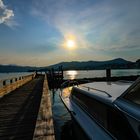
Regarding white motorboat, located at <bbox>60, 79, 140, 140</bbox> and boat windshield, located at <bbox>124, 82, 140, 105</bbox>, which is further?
boat windshield, located at <bbox>124, 82, 140, 105</bbox>

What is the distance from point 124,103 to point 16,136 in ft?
12.4

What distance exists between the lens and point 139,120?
321 cm

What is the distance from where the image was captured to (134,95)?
153 inches

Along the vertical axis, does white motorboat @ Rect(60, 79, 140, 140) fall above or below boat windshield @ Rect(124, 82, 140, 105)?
below

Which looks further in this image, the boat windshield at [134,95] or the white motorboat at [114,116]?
the boat windshield at [134,95]

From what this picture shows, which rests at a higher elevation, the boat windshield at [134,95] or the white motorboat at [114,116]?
the boat windshield at [134,95]

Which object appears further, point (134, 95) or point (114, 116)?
point (114, 116)

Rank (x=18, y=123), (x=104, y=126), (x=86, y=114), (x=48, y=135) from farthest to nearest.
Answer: (x=18, y=123) < (x=86, y=114) < (x=104, y=126) < (x=48, y=135)

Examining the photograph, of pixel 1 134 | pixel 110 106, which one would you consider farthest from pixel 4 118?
pixel 110 106

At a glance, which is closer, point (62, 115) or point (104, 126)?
point (104, 126)

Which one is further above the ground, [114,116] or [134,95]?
[134,95]

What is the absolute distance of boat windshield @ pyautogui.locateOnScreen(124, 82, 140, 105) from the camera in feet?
12.4

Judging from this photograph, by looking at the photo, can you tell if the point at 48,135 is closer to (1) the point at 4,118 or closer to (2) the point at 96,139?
(2) the point at 96,139

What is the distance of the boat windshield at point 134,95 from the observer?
12.4 feet
